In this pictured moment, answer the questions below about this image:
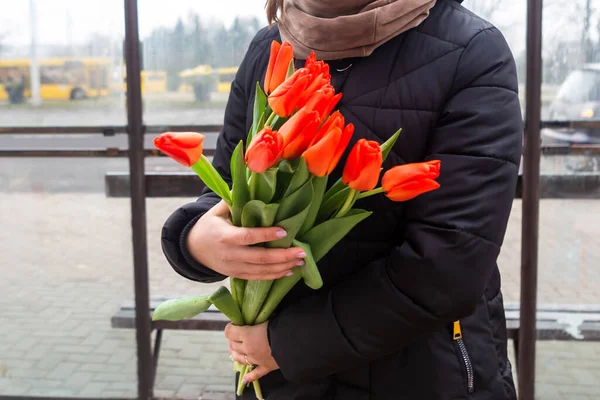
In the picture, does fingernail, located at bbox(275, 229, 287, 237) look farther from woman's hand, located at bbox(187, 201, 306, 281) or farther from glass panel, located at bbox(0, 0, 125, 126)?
glass panel, located at bbox(0, 0, 125, 126)

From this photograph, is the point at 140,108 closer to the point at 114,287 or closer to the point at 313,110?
the point at 114,287

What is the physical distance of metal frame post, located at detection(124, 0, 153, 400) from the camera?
298cm

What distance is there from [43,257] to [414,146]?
104 inches

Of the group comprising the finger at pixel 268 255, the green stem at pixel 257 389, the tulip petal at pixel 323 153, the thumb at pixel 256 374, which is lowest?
the green stem at pixel 257 389

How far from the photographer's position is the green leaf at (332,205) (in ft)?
3.53

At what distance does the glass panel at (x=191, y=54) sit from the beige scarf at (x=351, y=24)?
1852mm

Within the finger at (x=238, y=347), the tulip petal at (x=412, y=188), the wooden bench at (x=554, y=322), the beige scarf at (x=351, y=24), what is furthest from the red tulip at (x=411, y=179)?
the wooden bench at (x=554, y=322)

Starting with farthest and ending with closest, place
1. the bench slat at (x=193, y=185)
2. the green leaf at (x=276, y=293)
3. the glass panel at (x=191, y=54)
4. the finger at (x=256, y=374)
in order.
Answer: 1. the glass panel at (x=191, y=54)
2. the bench slat at (x=193, y=185)
3. the finger at (x=256, y=374)
4. the green leaf at (x=276, y=293)

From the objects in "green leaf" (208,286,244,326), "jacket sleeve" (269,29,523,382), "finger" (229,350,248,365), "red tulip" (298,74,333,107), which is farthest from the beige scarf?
"finger" (229,350,248,365)

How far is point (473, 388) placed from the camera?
1209mm

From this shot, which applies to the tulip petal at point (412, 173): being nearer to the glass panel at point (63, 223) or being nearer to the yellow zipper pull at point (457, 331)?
the yellow zipper pull at point (457, 331)

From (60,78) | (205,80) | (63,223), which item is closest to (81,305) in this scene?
(63,223)

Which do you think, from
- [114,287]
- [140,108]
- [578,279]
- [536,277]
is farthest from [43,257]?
[578,279]

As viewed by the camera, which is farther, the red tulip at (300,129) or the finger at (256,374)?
the finger at (256,374)
